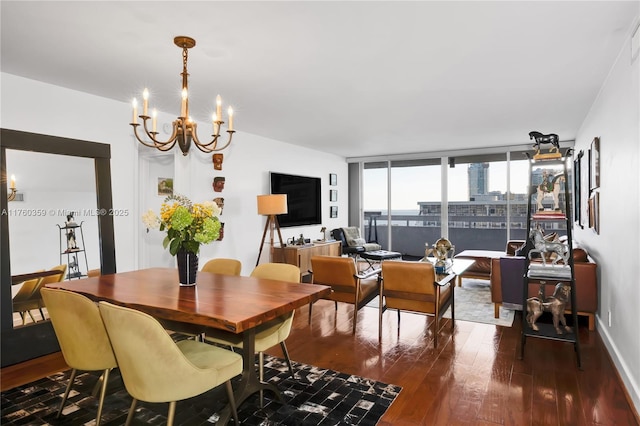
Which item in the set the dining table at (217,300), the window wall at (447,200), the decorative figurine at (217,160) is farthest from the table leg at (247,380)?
the window wall at (447,200)

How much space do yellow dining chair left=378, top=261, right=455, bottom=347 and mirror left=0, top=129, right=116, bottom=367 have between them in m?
2.87

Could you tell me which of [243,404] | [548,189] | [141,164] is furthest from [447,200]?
[243,404]

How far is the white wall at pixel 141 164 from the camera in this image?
3.42 metres

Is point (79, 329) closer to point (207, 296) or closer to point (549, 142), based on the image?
point (207, 296)

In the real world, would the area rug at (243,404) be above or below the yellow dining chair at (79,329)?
below

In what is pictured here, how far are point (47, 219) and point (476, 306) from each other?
4.88 meters

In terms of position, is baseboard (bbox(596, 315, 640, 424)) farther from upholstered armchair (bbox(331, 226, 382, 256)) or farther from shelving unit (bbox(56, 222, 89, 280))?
shelving unit (bbox(56, 222, 89, 280))

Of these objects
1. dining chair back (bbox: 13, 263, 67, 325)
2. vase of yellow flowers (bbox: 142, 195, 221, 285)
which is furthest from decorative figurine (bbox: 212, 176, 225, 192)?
vase of yellow flowers (bbox: 142, 195, 221, 285)

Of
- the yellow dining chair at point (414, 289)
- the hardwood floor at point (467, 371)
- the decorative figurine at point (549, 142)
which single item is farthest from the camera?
the yellow dining chair at point (414, 289)

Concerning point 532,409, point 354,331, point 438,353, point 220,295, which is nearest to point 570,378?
point 532,409

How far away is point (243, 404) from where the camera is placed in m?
2.53

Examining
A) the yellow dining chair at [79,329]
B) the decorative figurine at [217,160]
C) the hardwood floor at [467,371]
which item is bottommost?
the hardwood floor at [467,371]

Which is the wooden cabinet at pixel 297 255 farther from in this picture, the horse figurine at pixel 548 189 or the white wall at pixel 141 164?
the horse figurine at pixel 548 189

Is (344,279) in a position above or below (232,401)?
above
